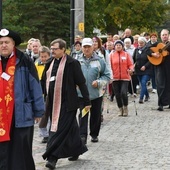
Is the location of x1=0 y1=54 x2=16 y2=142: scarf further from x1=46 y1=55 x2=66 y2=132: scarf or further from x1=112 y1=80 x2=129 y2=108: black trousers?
x1=112 y1=80 x2=129 y2=108: black trousers

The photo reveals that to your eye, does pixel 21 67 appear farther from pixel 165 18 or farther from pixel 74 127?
pixel 165 18

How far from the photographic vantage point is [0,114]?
6387mm

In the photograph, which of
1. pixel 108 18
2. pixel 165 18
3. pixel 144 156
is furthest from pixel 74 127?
pixel 165 18

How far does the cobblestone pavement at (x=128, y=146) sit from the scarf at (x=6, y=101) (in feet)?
5.59

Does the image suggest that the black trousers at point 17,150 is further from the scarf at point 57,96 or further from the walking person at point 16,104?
the scarf at point 57,96

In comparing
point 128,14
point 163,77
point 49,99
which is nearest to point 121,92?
point 163,77

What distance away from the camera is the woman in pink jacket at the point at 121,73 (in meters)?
13.1

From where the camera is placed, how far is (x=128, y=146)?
952 centimetres

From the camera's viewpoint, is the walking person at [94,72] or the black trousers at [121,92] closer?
the walking person at [94,72]

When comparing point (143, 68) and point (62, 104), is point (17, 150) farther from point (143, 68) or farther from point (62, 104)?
point (143, 68)

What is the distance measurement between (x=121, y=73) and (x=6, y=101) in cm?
699

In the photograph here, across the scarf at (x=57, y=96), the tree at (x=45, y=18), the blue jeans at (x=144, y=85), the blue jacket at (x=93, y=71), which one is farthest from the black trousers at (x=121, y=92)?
the tree at (x=45, y=18)

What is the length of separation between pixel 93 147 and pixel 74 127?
144 cm

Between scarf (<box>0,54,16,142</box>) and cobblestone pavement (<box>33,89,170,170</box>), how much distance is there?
1.71m
